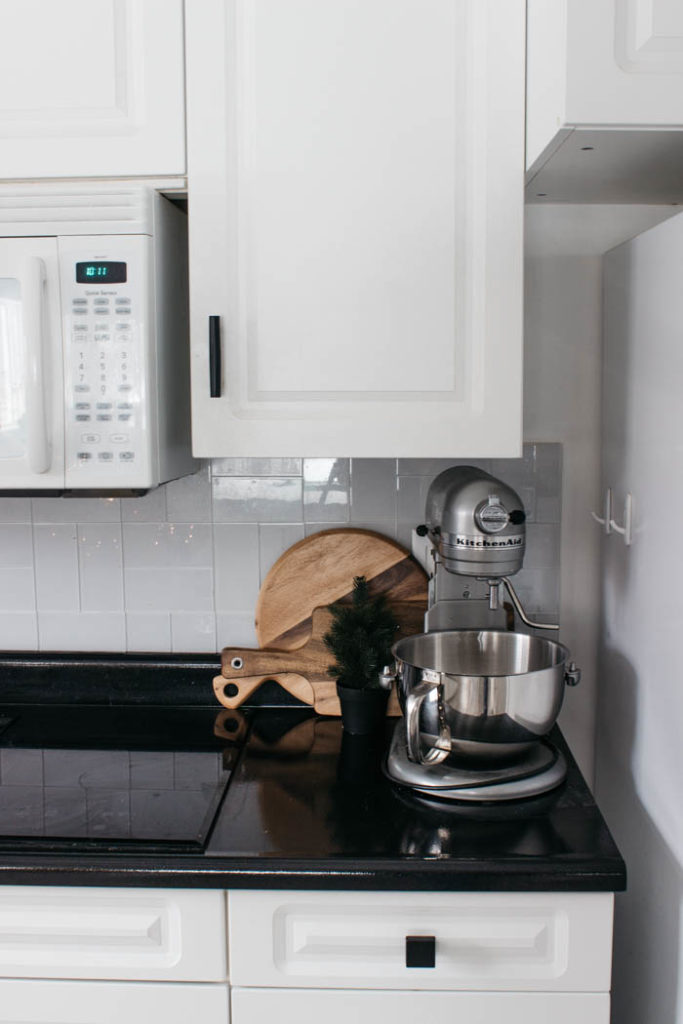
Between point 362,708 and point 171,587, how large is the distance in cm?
47

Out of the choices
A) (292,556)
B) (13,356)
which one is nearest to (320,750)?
(292,556)

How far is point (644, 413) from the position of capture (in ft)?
4.79

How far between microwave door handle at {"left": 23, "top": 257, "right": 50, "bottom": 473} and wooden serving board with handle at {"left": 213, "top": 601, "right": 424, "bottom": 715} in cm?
57

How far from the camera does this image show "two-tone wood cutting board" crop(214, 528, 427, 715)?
5.87 ft

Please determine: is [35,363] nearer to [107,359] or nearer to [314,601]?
[107,359]

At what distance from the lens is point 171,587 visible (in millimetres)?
1861

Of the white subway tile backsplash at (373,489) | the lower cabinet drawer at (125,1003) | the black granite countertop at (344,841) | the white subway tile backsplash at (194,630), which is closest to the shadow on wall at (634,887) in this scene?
the black granite countertop at (344,841)

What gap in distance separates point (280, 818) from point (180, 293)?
87 cm

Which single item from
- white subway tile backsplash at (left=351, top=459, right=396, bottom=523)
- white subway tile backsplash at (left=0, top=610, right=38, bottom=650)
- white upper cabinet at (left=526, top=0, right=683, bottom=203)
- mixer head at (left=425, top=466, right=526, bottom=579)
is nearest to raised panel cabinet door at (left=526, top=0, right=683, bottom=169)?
white upper cabinet at (left=526, top=0, right=683, bottom=203)

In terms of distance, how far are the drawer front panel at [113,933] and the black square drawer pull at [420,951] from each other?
248mm

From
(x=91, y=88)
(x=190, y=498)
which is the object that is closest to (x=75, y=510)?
(x=190, y=498)

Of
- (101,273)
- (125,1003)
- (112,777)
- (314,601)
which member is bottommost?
(125,1003)

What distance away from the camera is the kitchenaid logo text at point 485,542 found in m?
1.45

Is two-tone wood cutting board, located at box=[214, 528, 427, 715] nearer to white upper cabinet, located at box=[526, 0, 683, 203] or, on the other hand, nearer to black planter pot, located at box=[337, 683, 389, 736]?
black planter pot, located at box=[337, 683, 389, 736]
